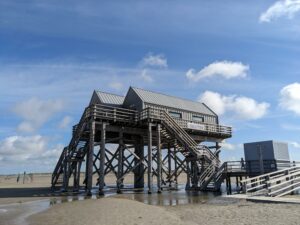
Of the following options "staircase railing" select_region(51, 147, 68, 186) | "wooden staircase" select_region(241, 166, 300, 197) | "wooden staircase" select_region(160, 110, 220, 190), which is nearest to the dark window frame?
"wooden staircase" select_region(160, 110, 220, 190)

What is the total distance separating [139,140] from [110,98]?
5.55 m

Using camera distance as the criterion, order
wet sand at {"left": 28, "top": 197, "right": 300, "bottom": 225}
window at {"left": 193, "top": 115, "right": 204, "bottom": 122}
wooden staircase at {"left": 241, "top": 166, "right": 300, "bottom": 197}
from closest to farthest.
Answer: wet sand at {"left": 28, "top": 197, "right": 300, "bottom": 225}
wooden staircase at {"left": 241, "top": 166, "right": 300, "bottom": 197}
window at {"left": 193, "top": 115, "right": 204, "bottom": 122}

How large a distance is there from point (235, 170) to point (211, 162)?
8.53ft

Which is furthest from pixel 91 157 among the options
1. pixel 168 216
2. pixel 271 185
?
pixel 271 185

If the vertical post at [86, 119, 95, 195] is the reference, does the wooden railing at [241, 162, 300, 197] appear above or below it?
below

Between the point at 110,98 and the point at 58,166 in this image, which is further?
the point at 110,98

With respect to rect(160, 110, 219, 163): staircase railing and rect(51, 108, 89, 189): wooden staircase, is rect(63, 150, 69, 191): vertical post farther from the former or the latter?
rect(160, 110, 219, 163): staircase railing

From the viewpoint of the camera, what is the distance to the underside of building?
2548cm

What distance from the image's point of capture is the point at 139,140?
105 feet

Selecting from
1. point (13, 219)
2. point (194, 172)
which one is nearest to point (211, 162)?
point (194, 172)

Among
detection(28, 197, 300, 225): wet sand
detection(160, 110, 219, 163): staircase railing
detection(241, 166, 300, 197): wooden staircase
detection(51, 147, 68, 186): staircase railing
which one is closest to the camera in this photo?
detection(28, 197, 300, 225): wet sand

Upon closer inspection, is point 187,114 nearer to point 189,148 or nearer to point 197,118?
point 197,118

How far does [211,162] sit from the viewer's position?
27.5 metres

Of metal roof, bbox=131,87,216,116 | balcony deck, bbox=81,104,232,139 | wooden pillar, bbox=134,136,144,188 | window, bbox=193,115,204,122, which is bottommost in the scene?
wooden pillar, bbox=134,136,144,188
